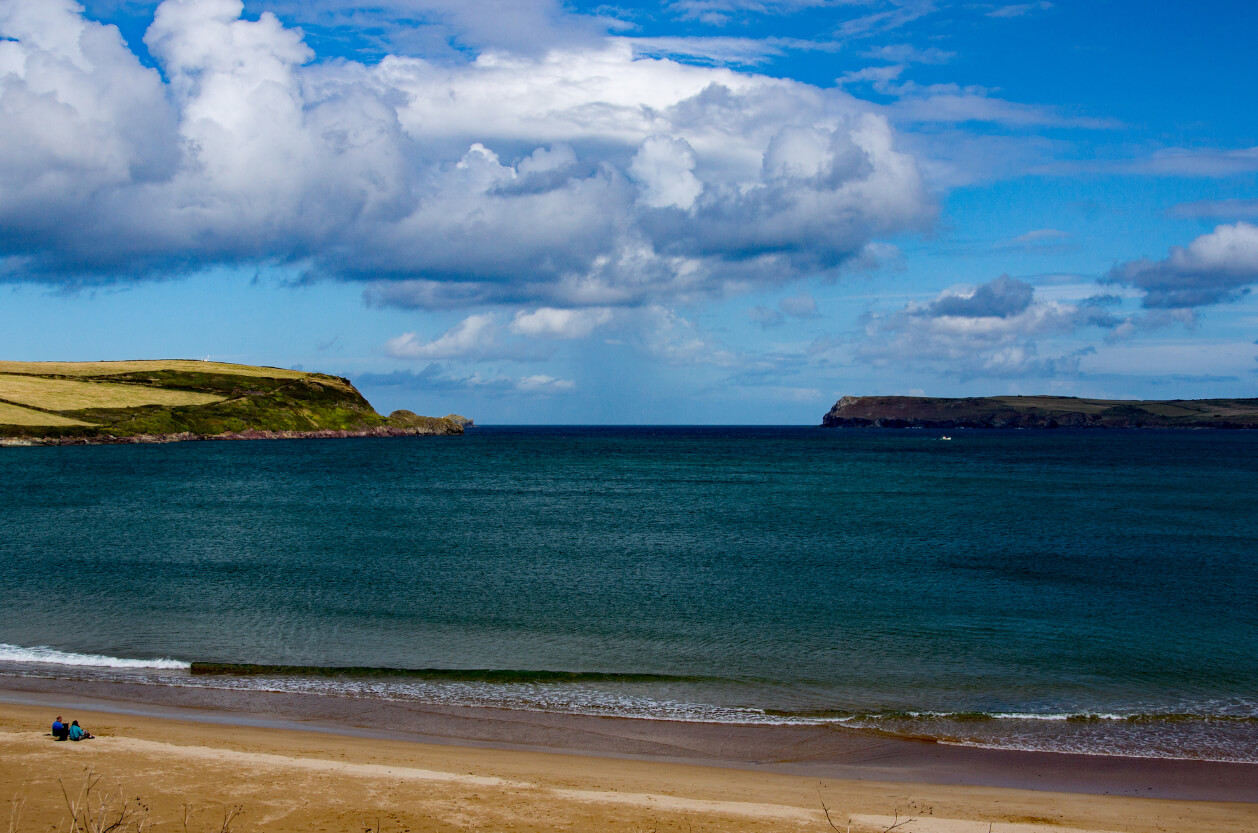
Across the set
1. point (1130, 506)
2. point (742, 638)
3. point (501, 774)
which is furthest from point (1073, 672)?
point (1130, 506)

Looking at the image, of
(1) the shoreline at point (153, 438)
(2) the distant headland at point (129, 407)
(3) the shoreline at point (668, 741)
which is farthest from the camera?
(2) the distant headland at point (129, 407)

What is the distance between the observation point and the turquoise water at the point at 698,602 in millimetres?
25281

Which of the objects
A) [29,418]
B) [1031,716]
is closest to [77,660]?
[1031,716]

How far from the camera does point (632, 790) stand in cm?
1798

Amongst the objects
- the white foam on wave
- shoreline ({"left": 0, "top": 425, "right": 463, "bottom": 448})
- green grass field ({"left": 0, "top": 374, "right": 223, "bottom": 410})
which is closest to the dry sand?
the white foam on wave

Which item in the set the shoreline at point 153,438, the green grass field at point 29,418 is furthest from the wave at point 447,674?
the green grass field at point 29,418

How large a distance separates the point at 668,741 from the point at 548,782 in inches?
178

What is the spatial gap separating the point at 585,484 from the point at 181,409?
119 meters

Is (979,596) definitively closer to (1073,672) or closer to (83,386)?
(1073,672)

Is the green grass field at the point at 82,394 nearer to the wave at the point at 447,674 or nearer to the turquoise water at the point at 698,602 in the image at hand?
the turquoise water at the point at 698,602

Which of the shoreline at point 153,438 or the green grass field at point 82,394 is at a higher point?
the green grass field at point 82,394

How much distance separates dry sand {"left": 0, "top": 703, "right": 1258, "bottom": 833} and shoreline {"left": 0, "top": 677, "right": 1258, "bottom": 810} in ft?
2.00

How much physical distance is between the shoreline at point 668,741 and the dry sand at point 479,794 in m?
0.61

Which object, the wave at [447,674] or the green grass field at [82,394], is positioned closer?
the wave at [447,674]
